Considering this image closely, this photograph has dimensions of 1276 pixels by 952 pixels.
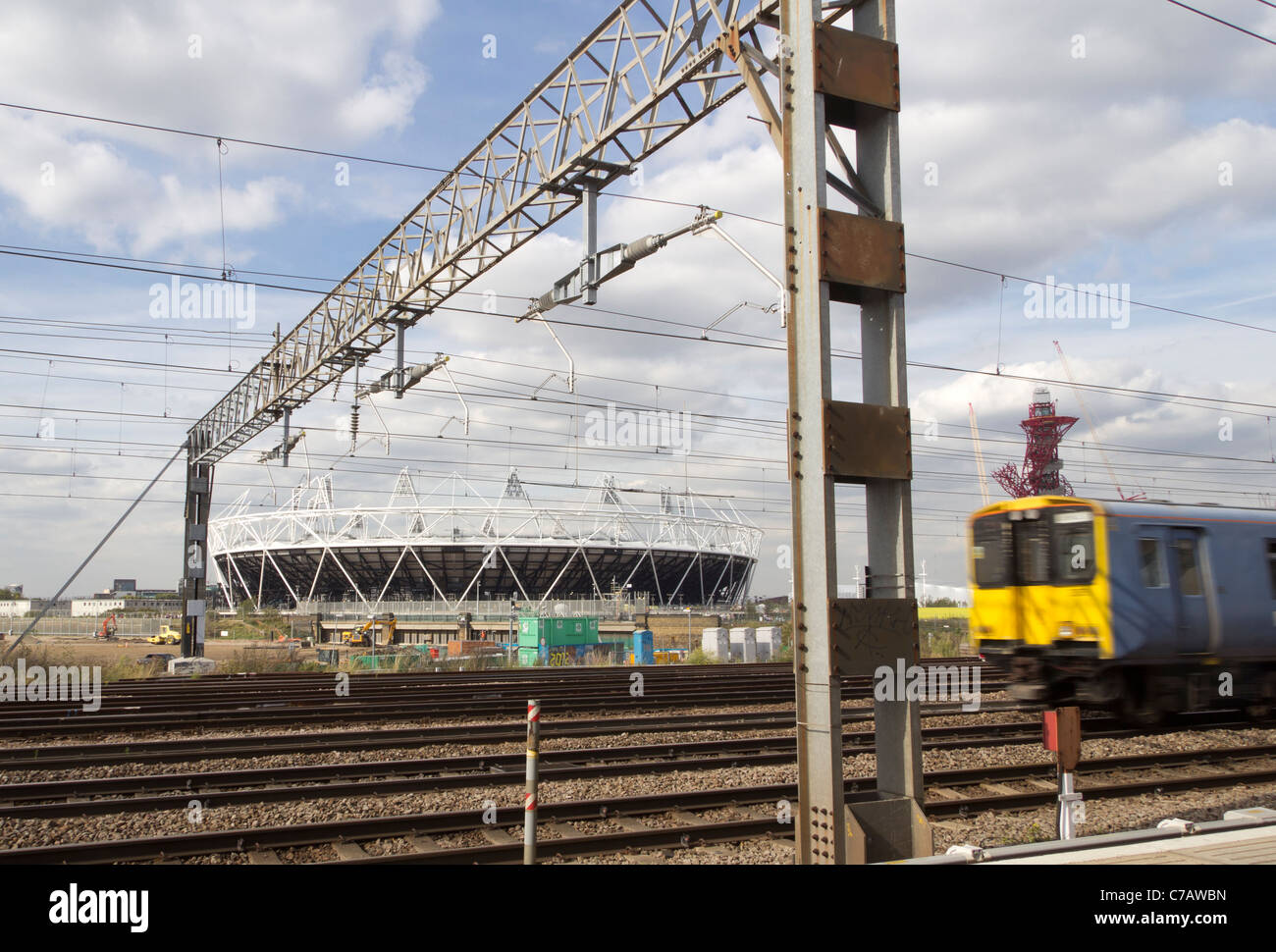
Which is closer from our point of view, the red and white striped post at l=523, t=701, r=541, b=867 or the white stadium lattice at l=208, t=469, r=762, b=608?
the red and white striped post at l=523, t=701, r=541, b=867

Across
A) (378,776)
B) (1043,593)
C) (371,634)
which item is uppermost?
(1043,593)

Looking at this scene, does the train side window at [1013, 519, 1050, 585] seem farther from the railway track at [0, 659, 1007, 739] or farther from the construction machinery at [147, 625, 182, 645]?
the construction machinery at [147, 625, 182, 645]

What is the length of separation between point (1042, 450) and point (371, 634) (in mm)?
37526

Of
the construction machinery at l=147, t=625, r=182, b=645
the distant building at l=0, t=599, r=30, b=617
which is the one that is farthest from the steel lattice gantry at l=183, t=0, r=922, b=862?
the distant building at l=0, t=599, r=30, b=617

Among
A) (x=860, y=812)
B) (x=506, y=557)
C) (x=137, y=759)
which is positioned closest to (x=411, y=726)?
(x=137, y=759)

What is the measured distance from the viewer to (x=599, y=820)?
8.69 m

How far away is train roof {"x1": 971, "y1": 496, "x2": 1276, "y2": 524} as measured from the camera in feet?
41.0

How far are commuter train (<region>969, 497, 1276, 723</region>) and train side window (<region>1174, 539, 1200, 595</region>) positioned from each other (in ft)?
0.05

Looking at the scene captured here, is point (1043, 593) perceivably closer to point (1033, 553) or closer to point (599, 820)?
point (1033, 553)

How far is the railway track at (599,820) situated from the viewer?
734 centimetres

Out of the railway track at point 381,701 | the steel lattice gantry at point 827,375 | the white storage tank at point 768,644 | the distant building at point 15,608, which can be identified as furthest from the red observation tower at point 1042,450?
the distant building at point 15,608

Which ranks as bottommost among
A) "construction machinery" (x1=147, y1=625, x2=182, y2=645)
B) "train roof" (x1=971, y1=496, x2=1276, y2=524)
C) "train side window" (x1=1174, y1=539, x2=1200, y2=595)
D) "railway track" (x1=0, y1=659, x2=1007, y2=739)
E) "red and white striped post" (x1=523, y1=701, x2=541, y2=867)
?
"construction machinery" (x1=147, y1=625, x2=182, y2=645)

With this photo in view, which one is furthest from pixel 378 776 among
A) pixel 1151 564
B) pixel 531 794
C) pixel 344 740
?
pixel 1151 564
